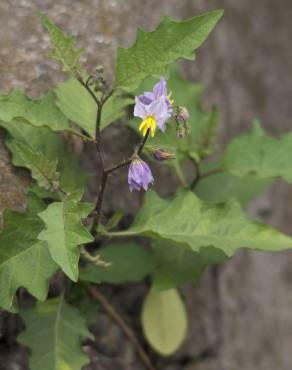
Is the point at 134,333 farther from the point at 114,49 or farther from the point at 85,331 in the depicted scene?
the point at 114,49

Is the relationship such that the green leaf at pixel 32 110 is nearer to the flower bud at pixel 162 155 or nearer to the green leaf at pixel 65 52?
the green leaf at pixel 65 52

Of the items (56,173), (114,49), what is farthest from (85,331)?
(114,49)

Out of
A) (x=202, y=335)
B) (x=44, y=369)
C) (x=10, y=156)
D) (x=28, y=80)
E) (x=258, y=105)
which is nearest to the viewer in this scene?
(x=44, y=369)

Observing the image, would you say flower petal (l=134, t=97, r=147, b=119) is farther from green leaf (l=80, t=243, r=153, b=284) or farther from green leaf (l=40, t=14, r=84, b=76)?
green leaf (l=80, t=243, r=153, b=284)

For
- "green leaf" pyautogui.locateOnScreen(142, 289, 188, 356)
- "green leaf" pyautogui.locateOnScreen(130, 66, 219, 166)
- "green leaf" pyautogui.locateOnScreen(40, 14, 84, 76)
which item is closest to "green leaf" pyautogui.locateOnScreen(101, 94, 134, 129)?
"green leaf" pyautogui.locateOnScreen(40, 14, 84, 76)

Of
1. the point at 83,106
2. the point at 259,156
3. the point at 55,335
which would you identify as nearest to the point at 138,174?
the point at 83,106

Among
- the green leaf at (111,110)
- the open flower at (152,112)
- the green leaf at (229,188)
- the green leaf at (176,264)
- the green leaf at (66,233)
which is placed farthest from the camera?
the green leaf at (229,188)

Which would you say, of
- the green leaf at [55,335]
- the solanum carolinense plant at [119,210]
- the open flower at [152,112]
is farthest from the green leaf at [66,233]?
the green leaf at [55,335]
